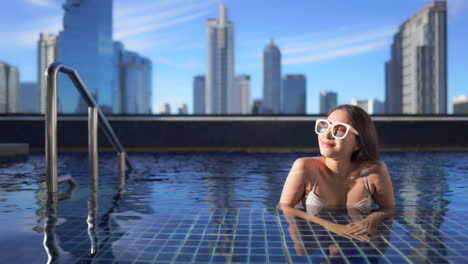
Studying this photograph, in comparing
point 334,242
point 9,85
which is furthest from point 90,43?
point 334,242

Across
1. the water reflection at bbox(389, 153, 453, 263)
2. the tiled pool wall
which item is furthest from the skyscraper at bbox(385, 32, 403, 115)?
the water reflection at bbox(389, 153, 453, 263)

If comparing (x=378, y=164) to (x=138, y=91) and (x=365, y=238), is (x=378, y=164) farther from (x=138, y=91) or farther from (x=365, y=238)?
(x=138, y=91)

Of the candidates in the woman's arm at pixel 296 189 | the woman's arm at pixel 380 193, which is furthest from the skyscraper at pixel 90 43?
the woman's arm at pixel 380 193

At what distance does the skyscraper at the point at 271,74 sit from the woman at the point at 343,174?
516ft

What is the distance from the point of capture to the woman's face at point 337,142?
90.0 inches

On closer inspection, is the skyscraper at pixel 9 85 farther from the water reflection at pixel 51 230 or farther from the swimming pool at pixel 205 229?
the swimming pool at pixel 205 229

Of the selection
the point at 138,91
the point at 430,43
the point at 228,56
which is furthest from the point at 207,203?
the point at 138,91

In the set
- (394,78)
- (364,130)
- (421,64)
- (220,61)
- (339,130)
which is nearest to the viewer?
(339,130)

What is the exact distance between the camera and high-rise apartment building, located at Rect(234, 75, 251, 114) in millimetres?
161625

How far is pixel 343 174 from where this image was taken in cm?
256

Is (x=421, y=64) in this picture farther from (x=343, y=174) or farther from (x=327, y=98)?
(x=343, y=174)

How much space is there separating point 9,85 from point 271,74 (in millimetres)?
95319

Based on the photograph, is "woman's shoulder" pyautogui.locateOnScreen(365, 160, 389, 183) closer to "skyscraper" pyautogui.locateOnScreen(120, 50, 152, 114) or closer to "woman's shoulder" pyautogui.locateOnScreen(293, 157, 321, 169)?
"woman's shoulder" pyautogui.locateOnScreen(293, 157, 321, 169)

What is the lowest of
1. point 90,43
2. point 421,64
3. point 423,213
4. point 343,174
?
point 423,213
